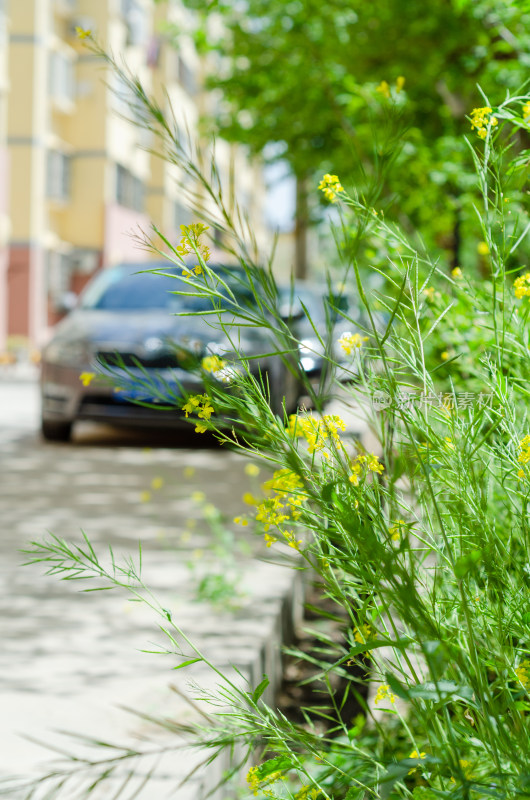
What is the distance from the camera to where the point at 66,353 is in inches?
311

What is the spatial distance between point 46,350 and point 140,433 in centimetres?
198

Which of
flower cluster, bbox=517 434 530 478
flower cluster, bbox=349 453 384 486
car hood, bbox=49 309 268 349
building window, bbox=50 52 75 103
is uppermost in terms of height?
building window, bbox=50 52 75 103

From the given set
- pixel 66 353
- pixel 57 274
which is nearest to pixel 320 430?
pixel 66 353

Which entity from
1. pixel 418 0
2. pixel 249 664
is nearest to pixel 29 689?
pixel 249 664

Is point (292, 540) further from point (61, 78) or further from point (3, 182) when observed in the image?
point (61, 78)

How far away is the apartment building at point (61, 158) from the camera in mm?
27141

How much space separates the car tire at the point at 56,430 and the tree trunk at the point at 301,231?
5.58 metres

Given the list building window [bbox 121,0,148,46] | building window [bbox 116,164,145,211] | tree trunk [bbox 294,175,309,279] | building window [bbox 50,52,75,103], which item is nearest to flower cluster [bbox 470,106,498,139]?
tree trunk [bbox 294,175,309,279]

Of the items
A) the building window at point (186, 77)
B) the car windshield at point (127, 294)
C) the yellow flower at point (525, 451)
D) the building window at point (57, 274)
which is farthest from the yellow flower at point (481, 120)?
the building window at point (186, 77)

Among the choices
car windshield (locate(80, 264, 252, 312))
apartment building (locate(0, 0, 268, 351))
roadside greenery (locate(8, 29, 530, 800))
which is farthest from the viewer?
apartment building (locate(0, 0, 268, 351))

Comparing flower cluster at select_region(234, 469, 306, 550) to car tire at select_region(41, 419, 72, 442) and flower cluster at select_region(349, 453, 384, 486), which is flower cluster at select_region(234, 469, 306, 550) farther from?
car tire at select_region(41, 419, 72, 442)

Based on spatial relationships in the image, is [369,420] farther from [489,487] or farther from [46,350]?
[46,350]

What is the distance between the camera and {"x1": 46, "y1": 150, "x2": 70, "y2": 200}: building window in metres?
28.5

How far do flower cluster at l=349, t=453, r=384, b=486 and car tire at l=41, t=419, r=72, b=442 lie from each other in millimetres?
7147
